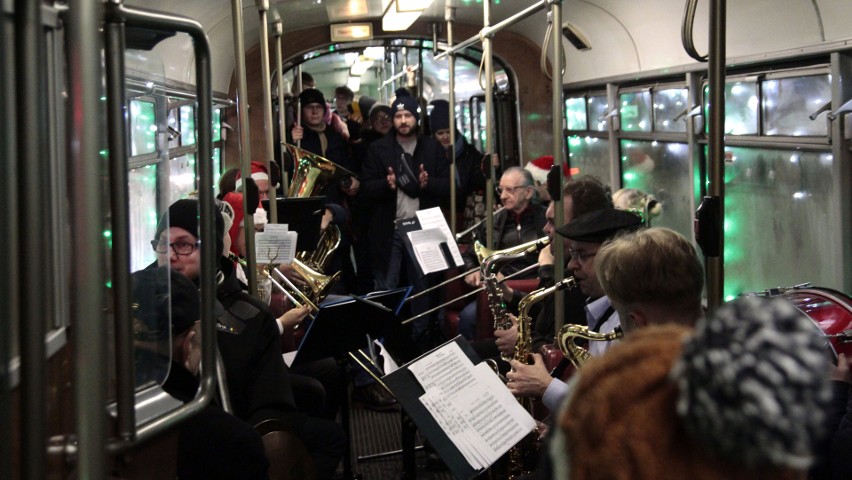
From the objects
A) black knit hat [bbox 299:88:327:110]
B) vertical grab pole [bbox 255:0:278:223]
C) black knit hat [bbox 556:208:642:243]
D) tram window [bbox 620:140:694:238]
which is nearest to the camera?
black knit hat [bbox 556:208:642:243]

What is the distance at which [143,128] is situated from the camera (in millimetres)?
2232

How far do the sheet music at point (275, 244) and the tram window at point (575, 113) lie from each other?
17.4 feet

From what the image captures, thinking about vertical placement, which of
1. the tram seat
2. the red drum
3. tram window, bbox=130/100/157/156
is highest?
tram window, bbox=130/100/157/156

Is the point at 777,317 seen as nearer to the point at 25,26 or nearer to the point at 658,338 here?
the point at 658,338

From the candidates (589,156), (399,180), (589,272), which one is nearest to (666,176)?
(589,156)

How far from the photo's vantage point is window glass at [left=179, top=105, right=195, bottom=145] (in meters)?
6.98

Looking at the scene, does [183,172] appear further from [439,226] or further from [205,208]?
[205,208]

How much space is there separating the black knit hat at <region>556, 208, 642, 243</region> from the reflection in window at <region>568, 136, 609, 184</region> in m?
4.27

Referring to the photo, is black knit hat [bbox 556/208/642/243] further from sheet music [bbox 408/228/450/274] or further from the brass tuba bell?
the brass tuba bell

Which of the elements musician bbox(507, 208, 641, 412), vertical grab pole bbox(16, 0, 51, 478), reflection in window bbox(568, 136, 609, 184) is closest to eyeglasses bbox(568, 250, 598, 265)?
musician bbox(507, 208, 641, 412)

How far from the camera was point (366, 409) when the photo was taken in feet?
21.8

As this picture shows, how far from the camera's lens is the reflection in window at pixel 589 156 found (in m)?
8.65

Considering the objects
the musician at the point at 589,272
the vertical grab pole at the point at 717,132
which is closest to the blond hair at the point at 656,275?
the vertical grab pole at the point at 717,132

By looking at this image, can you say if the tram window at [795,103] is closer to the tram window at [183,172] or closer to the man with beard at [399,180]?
the man with beard at [399,180]
